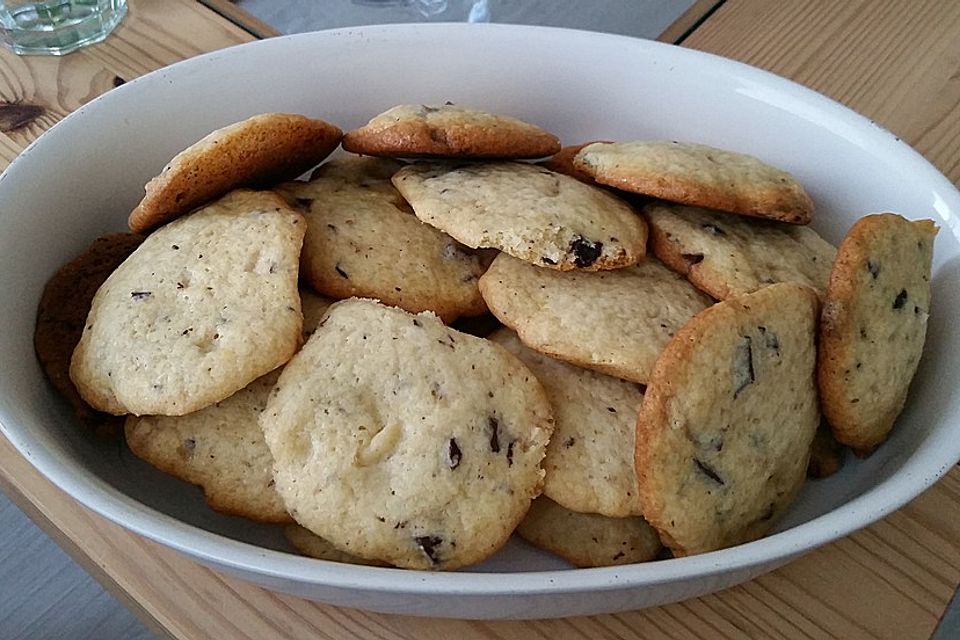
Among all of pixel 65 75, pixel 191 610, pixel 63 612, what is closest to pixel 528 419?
pixel 191 610

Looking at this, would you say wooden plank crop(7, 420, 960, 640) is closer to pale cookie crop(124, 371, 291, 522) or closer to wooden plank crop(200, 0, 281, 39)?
pale cookie crop(124, 371, 291, 522)

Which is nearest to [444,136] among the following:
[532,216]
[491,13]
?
[532,216]

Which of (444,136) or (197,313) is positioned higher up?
(444,136)

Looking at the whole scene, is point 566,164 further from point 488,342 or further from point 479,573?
point 479,573

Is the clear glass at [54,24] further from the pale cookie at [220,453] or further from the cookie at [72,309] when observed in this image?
the pale cookie at [220,453]

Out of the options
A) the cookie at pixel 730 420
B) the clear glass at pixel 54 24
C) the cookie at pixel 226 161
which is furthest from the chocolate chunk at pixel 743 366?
the clear glass at pixel 54 24
